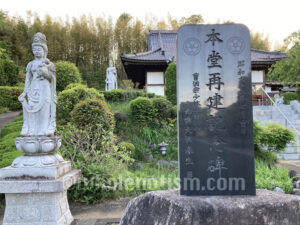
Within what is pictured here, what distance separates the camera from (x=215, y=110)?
2.61 metres

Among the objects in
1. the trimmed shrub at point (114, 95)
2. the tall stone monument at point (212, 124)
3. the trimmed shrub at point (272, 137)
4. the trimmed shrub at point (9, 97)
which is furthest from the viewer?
the trimmed shrub at point (9, 97)

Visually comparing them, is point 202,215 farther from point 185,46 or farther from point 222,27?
point 222,27

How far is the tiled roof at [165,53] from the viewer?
13734 millimetres

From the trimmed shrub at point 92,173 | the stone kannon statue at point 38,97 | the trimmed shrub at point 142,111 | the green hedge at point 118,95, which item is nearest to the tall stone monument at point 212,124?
the stone kannon statue at point 38,97

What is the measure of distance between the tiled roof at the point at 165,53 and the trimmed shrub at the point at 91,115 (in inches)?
304

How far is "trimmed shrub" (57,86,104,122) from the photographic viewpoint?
7.27 metres

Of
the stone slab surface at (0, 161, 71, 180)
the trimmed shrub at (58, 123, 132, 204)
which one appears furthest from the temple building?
the stone slab surface at (0, 161, 71, 180)

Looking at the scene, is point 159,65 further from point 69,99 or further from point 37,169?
point 37,169

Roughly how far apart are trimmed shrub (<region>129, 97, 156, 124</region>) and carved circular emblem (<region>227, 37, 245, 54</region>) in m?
5.50

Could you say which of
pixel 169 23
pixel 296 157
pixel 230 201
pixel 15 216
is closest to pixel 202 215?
pixel 230 201

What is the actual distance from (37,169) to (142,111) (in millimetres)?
5300

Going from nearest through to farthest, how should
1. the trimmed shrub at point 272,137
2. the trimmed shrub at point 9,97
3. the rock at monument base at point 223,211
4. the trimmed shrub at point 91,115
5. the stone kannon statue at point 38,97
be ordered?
the rock at monument base at point 223,211 < the stone kannon statue at point 38,97 < the trimmed shrub at point 91,115 < the trimmed shrub at point 272,137 < the trimmed shrub at point 9,97

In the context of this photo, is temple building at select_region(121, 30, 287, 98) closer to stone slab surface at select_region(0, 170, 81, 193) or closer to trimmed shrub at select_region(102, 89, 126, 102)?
trimmed shrub at select_region(102, 89, 126, 102)

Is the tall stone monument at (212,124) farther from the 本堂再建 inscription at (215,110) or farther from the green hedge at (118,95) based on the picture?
the green hedge at (118,95)
